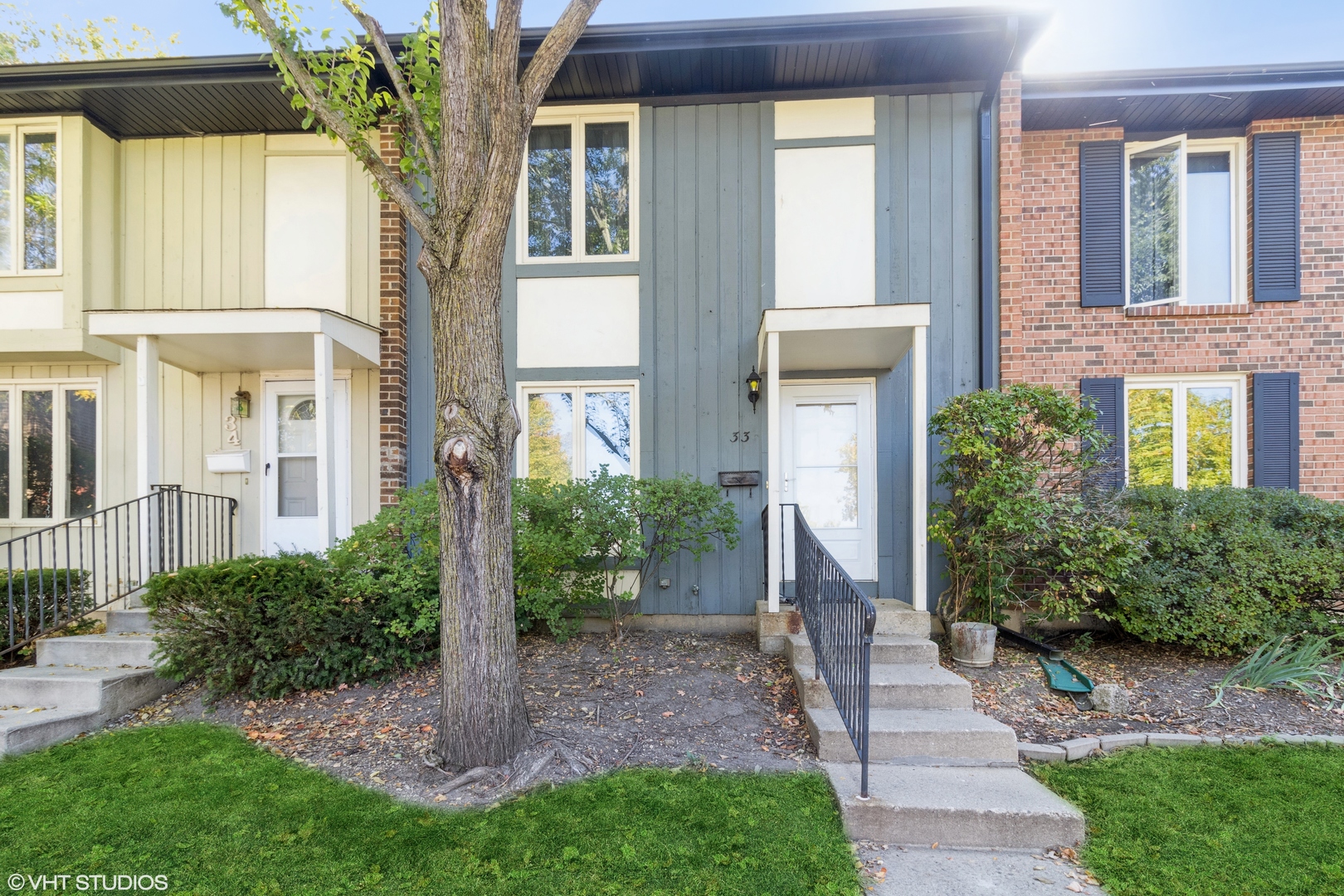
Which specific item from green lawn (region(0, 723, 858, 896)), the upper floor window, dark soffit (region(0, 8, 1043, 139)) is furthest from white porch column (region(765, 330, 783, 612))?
the upper floor window

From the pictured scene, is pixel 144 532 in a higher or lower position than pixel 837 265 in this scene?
lower

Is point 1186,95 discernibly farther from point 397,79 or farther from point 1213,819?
point 397,79

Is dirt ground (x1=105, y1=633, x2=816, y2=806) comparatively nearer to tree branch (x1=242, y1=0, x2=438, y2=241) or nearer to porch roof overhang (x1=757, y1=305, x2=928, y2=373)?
porch roof overhang (x1=757, y1=305, x2=928, y2=373)

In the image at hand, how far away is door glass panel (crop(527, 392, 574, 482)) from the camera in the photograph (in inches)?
228

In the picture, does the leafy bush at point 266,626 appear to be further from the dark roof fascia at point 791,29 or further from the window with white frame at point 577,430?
the dark roof fascia at point 791,29

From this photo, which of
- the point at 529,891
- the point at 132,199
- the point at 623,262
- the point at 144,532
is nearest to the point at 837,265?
the point at 623,262

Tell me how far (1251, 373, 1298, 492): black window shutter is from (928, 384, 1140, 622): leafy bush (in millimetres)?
2321

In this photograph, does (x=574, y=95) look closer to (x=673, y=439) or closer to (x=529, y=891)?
(x=673, y=439)

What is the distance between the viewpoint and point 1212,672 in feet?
14.2

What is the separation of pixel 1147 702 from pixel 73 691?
23.4 ft

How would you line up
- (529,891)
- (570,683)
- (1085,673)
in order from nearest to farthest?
(529,891) < (570,683) < (1085,673)

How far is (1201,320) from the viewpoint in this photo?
19.2 feet

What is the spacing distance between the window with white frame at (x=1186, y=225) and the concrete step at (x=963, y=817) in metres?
5.30

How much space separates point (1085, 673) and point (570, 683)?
12.3 ft
